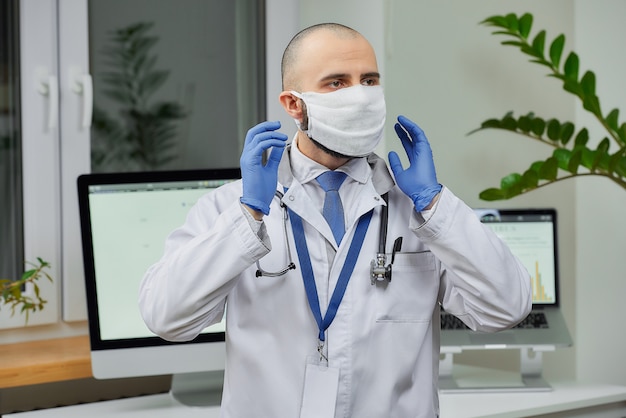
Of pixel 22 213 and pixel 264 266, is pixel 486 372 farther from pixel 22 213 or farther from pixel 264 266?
pixel 22 213

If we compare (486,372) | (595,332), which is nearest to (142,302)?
(486,372)

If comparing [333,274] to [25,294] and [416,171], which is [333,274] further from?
[25,294]

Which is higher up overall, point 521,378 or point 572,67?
point 572,67

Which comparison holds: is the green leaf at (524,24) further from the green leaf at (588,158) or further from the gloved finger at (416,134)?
the gloved finger at (416,134)

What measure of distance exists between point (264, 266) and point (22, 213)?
50.3 inches

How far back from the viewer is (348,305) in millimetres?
1490

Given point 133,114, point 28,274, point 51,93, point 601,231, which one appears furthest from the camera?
point 601,231

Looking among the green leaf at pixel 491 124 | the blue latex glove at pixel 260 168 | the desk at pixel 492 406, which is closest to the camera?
the blue latex glove at pixel 260 168

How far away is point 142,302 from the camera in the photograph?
150 centimetres

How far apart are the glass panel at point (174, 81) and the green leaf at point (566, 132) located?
3.21 ft

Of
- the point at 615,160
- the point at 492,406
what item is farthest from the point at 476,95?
the point at 492,406

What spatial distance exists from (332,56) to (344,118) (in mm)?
111

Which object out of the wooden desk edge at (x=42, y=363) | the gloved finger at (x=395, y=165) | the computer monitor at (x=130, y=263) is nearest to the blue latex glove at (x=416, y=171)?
the gloved finger at (x=395, y=165)

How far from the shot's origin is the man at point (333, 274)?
145cm
